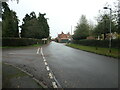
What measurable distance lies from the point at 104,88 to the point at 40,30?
59.5m

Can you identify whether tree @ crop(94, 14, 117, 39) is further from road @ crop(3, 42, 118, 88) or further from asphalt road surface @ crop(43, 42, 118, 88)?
asphalt road surface @ crop(43, 42, 118, 88)

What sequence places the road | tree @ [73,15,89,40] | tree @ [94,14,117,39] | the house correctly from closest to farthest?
1. the road
2. tree @ [94,14,117,39]
3. tree @ [73,15,89,40]
4. the house

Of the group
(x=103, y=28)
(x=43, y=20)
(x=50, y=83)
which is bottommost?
(x=50, y=83)

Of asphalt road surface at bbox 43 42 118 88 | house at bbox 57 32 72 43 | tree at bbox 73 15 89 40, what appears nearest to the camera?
asphalt road surface at bbox 43 42 118 88

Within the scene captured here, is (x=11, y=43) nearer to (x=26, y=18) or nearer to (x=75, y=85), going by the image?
(x=75, y=85)

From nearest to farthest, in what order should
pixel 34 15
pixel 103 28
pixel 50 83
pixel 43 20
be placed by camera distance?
1. pixel 50 83
2. pixel 103 28
3. pixel 43 20
4. pixel 34 15

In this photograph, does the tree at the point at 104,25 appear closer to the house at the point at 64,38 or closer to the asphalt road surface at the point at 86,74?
the asphalt road surface at the point at 86,74

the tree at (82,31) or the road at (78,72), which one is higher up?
the tree at (82,31)

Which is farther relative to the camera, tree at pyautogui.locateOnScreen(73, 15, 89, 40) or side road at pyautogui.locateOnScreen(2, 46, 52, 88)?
tree at pyautogui.locateOnScreen(73, 15, 89, 40)

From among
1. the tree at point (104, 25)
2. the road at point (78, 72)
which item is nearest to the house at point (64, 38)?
the tree at point (104, 25)

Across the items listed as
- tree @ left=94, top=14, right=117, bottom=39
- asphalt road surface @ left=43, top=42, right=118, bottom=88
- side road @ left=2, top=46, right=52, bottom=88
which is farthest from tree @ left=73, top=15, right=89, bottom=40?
asphalt road surface @ left=43, top=42, right=118, bottom=88

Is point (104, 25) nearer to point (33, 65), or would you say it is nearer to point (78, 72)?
point (33, 65)

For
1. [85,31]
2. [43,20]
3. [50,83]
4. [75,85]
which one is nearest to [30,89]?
[50,83]

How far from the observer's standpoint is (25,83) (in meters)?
5.48
